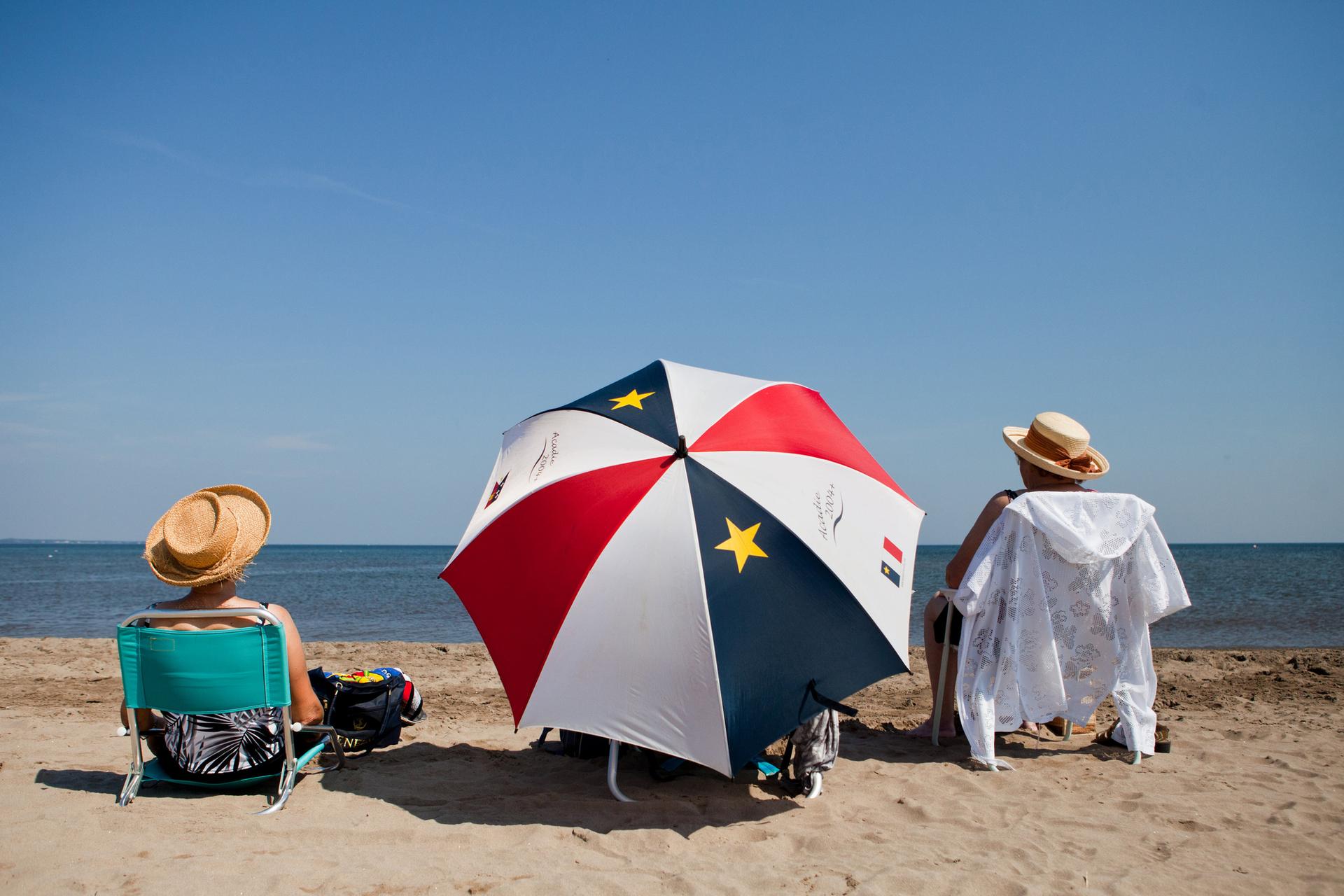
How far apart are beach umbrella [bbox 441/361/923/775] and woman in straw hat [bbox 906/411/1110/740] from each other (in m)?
0.96

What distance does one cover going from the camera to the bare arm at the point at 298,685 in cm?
365

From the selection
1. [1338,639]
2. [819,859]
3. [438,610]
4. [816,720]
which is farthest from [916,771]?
[438,610]

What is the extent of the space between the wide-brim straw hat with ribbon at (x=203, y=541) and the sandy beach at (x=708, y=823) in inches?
38.8

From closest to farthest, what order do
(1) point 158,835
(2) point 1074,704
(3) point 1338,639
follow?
1. (1) point 158,835
2. (2) point 1074,704
3. (3) point 1338,639

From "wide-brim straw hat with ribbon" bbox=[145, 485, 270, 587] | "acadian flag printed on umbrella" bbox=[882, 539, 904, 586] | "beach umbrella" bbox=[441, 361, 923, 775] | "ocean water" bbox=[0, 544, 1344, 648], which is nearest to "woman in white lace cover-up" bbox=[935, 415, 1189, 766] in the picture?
"acadian flag printed on umbrella" bbox=[882, 539, 904, 586]

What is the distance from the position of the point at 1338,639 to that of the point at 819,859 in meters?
12.4

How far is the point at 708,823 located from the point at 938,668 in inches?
77.5

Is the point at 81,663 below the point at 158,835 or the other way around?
below

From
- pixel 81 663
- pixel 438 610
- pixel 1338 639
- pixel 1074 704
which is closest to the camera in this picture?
pixel 1074 704

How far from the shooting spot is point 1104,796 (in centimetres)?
378

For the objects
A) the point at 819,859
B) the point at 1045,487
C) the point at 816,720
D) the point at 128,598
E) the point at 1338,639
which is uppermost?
the point at 1045,487

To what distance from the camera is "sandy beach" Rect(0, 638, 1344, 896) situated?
2.87 meters

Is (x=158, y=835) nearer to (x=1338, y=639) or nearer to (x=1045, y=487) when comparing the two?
(x=1045, y=487)

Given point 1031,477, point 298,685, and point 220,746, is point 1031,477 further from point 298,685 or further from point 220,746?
point 220,746
